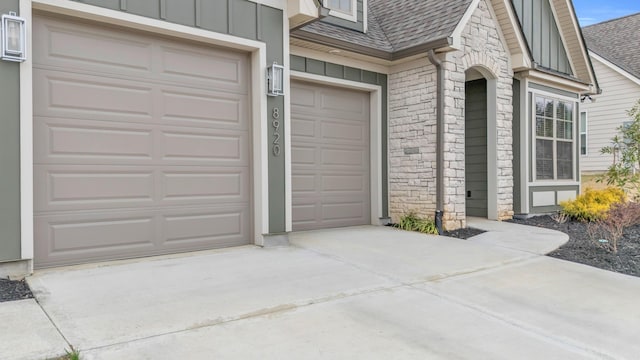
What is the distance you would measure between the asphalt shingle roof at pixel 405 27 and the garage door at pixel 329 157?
3.04 feet

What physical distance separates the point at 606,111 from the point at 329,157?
12.6 meters

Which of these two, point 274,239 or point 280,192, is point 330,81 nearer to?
point 280,192

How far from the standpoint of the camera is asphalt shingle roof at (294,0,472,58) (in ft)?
26.0

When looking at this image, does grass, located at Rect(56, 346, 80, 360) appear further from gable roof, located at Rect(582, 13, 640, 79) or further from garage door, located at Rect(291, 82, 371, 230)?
gable roof, located at Rect(582, 13, 640, 79)

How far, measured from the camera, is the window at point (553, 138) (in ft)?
33.4

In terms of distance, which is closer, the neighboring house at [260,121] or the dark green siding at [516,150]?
the neighboring house at [260,121]

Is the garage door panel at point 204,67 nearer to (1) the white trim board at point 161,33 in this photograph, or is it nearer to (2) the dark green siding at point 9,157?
(1) the white trim board at point 161,33

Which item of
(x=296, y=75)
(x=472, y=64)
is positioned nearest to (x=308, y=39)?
(x=296, y=75)

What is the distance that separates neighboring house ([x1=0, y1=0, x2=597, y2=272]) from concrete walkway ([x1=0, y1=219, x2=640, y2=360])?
612mm

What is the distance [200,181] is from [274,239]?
1.28 m

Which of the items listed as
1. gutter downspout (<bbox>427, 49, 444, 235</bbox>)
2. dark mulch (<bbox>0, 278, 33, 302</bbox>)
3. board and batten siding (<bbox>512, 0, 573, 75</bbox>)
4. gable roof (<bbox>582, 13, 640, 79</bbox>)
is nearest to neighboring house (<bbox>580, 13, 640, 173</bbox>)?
gable roof (<bbox>582, 13, 640, 79</bbox>)

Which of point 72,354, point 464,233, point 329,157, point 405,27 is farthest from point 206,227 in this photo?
point 405,27

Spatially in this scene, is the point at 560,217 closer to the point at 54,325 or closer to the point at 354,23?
the point at 354,23

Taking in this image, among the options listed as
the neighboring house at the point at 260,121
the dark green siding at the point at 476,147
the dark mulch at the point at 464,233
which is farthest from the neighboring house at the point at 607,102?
the dark mulch at the point at 464,233
